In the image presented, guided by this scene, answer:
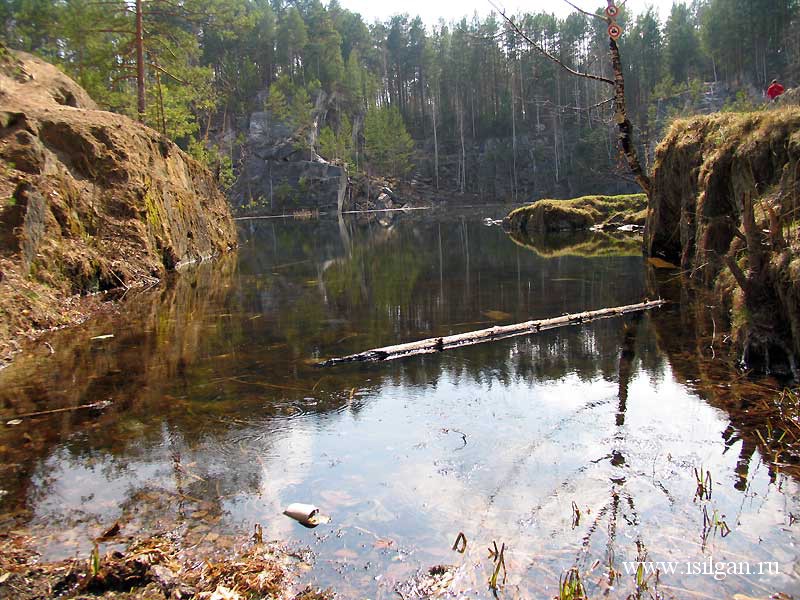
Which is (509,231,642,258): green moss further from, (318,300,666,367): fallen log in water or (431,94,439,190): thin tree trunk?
(431,94,439,190): thin tree trunk

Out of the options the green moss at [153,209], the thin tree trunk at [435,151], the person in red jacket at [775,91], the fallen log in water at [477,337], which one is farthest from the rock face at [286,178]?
the fallen log in water at [477,337]

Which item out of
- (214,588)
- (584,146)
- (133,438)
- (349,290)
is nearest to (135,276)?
(349,290)

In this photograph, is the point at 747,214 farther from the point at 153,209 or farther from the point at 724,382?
the point at 153,209

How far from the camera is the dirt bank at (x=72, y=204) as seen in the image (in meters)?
12.5

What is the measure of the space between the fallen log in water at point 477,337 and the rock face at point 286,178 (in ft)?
209

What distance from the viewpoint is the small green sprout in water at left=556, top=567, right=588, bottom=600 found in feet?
13.0

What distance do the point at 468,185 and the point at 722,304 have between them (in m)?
80.0

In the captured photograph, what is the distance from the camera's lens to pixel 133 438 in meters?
7.00

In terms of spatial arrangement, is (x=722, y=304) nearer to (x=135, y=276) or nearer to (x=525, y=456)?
(x=525, y=456)

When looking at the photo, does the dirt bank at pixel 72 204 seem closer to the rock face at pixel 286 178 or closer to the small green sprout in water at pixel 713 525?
the small green sprout in water at pixel 713 525

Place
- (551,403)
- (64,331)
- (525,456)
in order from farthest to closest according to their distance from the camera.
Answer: (64,331) < (551,403) < (525,456)

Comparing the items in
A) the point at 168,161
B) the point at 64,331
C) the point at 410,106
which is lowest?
the point at 64,331

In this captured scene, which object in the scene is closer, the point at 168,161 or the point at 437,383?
the point at 437,383

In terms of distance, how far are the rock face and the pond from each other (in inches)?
Answer: 2497
